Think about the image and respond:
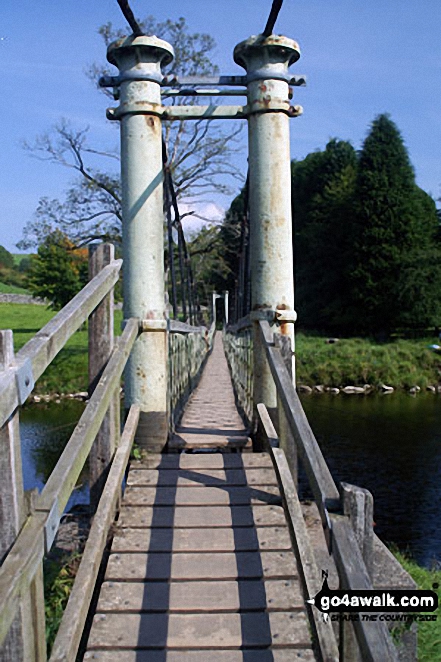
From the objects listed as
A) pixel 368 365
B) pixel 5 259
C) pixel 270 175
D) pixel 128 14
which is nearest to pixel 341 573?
pixel 270 175

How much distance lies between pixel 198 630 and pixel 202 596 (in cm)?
17

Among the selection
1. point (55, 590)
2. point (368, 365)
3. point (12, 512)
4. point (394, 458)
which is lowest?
point (394, 458)

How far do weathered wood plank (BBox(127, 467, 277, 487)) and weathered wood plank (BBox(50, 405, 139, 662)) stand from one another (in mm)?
225

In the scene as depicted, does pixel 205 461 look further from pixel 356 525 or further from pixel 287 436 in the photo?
pixel 356 525

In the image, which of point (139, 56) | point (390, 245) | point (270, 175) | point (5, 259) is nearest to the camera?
point (139, 56)

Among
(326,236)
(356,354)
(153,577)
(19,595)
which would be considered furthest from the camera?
(326,236)

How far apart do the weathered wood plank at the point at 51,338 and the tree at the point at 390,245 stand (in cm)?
2461

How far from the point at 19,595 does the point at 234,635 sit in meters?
0.98

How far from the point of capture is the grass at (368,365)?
21.1m

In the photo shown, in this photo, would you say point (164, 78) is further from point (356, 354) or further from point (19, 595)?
point (356, 354)

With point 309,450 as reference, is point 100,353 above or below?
above

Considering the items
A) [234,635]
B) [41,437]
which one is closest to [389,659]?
[234,635]

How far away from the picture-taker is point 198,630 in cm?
222

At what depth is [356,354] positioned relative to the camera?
74.4ft
